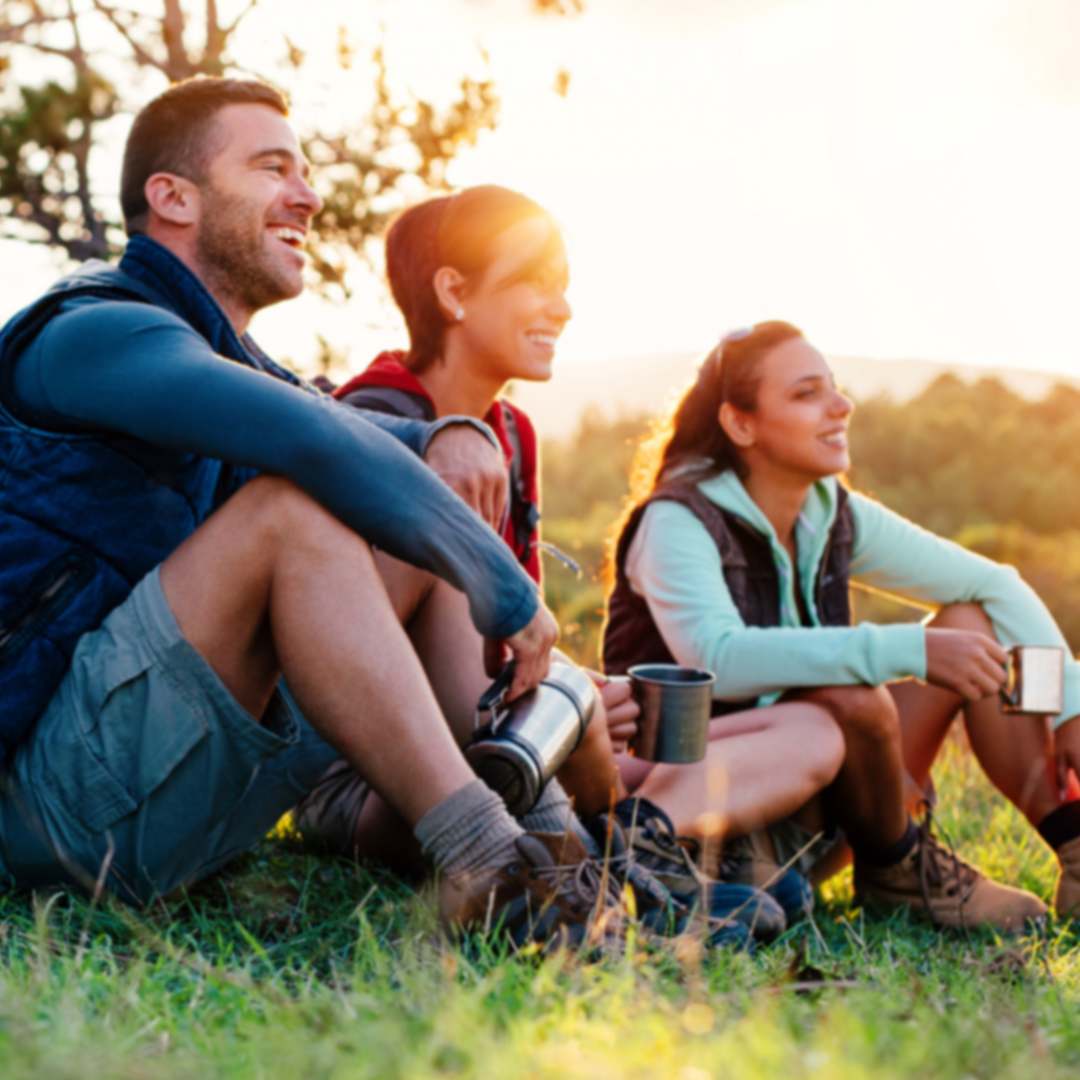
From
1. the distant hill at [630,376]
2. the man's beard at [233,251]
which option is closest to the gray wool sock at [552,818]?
the man's beard at [233,251]

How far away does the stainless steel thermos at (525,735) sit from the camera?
5.60 ft

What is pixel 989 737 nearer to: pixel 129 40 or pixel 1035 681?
pixel 1035 681

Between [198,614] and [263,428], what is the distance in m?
0.28

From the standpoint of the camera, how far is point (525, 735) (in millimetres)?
1743

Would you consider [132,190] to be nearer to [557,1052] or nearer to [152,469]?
[152,469]

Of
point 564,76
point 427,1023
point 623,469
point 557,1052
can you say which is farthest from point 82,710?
point 623,469

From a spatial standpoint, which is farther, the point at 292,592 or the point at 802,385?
the point at 802,385

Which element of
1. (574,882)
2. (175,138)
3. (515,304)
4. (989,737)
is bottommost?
(989,737)

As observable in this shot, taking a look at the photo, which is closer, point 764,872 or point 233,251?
point 233,251

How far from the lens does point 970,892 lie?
254cm

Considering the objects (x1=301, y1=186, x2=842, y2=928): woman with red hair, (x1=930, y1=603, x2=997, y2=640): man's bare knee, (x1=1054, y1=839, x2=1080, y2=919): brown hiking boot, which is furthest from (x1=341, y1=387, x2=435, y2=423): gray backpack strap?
(x1=1054, y1=839, x2=1080, y2=919): brown hiking boot

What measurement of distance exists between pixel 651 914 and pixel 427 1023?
0.78 meters

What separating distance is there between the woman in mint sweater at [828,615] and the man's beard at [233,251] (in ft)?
3.68

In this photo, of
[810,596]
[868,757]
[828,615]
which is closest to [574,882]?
[868,757]
